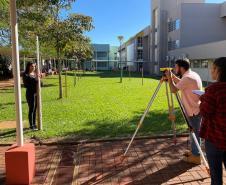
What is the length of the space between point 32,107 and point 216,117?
5.69 m

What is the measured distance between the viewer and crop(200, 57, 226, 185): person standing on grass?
3170 millimetres

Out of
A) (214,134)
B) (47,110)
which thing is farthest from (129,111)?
(214,134)

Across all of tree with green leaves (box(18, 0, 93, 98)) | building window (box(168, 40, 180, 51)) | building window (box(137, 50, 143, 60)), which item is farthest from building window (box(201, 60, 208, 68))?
building window (box(137, 50, 143, 60))

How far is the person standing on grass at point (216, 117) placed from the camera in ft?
10.4

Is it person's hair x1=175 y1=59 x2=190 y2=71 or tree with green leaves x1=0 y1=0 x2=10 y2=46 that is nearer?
person's hair x1=175 y1=59 x2=190 y2=71

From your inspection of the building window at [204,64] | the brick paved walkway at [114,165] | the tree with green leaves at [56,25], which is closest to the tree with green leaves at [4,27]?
the tree with green leaves at [56,25]

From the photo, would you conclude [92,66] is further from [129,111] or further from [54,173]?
[54,173]

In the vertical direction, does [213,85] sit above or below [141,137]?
above

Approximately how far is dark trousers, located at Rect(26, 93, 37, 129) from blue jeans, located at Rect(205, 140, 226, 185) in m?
5.44

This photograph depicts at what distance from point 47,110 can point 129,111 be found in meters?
2.88

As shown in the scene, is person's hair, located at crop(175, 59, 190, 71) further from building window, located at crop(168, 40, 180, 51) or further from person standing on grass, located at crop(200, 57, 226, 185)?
building window, located at crop(168, 40, 180, 51)

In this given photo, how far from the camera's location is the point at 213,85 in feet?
10.5

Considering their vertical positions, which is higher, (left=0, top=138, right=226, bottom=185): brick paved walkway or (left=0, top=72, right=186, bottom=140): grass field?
(left=0, top=72, right=186, bottom=140): grass field

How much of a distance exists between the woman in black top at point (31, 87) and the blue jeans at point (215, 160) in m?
5.26
